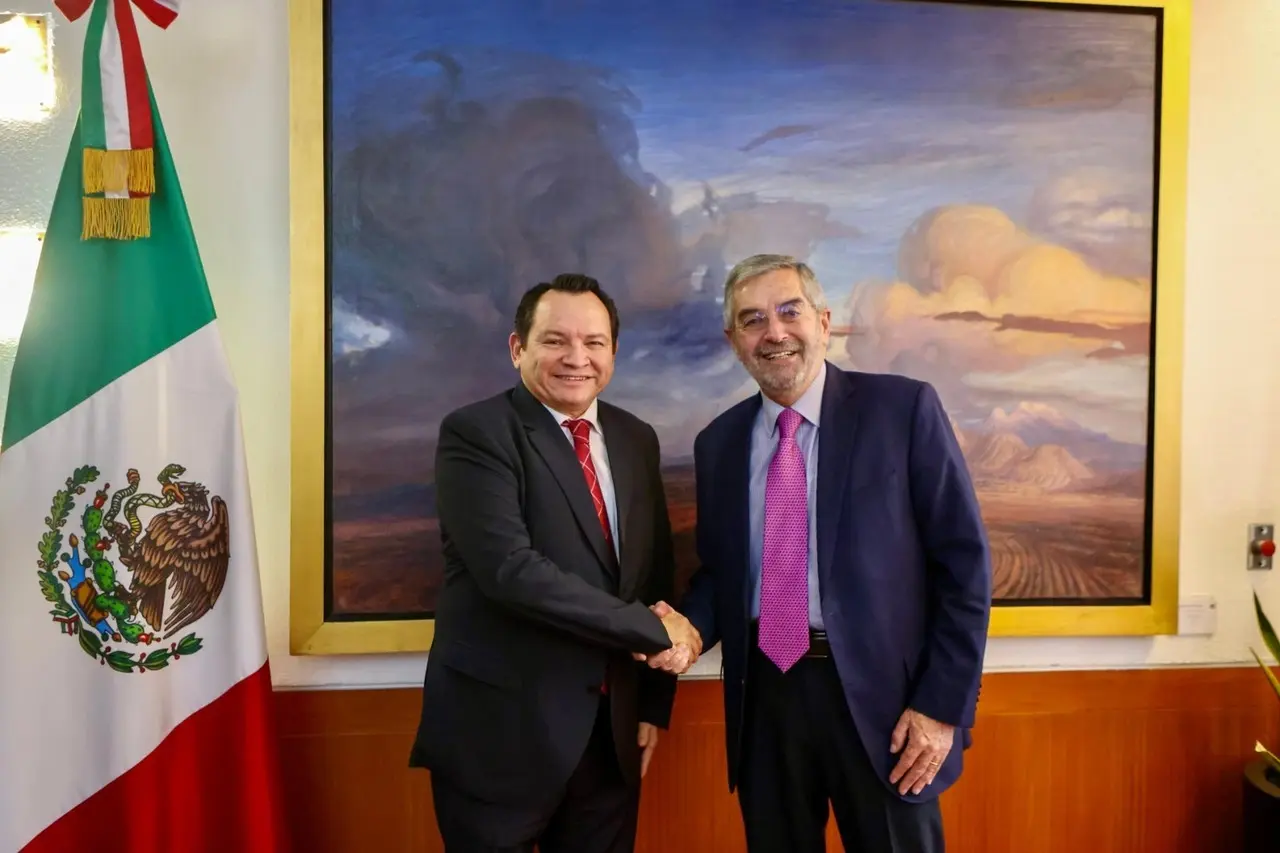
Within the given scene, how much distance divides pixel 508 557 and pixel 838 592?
0.70 meters

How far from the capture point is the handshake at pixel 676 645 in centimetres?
161

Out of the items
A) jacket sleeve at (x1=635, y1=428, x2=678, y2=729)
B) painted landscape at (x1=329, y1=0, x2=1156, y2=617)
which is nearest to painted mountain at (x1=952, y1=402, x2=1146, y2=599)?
painted landscape at (x1=329, y1=0, x2=1156, y2=617)

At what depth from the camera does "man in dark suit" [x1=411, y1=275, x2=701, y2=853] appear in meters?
1.54

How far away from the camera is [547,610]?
1.49 m

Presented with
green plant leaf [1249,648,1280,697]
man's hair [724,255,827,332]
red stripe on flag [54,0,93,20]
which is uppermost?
red stripe on flag [54,0,93,20]

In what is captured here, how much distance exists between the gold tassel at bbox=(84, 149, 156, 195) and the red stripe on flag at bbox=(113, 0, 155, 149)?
31mm

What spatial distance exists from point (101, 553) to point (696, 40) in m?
2.06

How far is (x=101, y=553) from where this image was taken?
1.71 meters

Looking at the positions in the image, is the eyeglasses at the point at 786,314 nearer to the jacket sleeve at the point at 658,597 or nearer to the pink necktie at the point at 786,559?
the pink necktie at the point at 786,559

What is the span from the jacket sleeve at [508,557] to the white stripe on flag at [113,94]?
104 centimetres

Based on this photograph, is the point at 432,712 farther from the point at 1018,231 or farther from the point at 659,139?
the point at 1018,231

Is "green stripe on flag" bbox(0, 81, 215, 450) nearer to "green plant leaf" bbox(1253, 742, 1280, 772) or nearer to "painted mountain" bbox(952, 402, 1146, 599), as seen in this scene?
"painted mountain" bbox(952, 402, 1146, 599)

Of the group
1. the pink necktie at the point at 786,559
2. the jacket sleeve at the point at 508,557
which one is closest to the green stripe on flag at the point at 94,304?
the jacket sleeve at the point at 508,557

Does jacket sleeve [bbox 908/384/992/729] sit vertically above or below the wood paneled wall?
above
